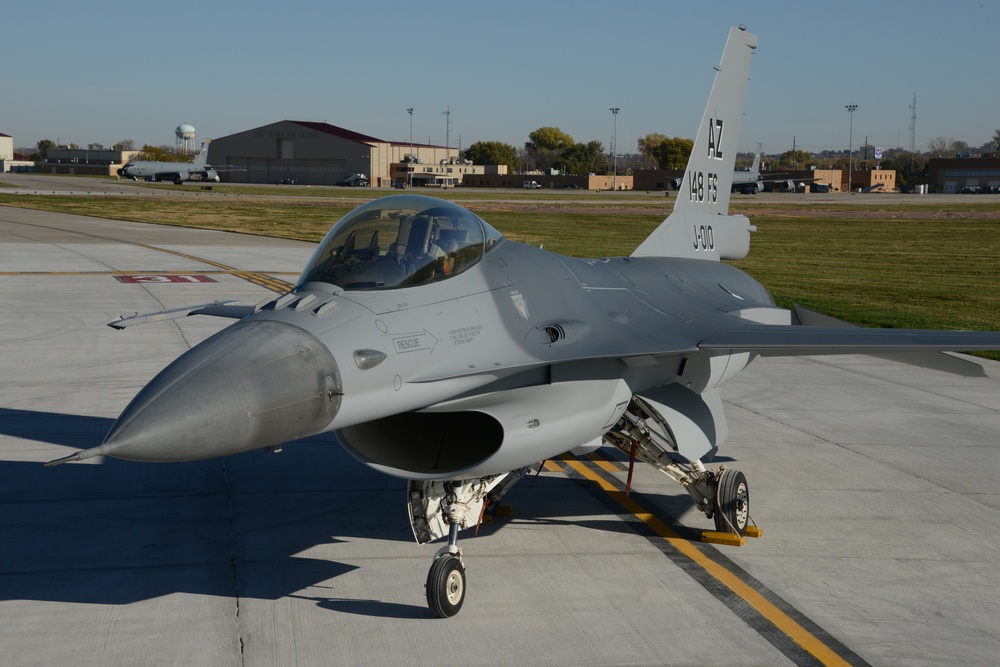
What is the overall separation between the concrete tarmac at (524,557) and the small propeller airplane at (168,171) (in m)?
112

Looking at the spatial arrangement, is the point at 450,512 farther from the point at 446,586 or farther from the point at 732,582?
the point at 732,582

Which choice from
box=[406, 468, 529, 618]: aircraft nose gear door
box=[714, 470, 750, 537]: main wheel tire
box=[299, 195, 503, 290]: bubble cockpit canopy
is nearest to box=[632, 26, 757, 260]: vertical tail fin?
box=[714, 470, 750, 537]: main wheel tire

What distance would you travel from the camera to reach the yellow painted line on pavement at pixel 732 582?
23.3 ft

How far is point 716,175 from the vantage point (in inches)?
549

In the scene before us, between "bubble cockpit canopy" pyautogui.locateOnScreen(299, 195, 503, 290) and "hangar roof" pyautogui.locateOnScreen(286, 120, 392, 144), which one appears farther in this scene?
"hangar roof" pyautogui.locateOnScreen(286, 120, 392, 144)

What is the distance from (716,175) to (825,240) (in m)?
40.8

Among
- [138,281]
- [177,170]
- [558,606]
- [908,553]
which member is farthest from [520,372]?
[177,170]

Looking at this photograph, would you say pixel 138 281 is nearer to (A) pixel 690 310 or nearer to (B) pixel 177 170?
(A) pixel 690 310

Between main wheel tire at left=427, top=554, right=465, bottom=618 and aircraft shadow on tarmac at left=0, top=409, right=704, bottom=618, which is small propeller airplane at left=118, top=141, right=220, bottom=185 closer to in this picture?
aircraft shadow on tarmac at left=0, top=409, right=704, bottom=618

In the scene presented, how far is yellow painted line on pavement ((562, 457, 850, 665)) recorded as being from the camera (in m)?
7.11

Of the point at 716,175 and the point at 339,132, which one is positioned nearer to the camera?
the point at 716,175

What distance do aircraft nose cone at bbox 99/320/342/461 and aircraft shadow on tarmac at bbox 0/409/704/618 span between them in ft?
6.76

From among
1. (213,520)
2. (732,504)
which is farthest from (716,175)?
(213,520)

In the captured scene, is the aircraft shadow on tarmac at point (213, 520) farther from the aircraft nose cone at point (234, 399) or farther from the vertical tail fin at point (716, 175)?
the vertical tail fin at point (716, 175)
